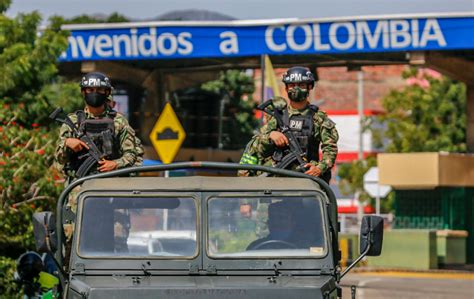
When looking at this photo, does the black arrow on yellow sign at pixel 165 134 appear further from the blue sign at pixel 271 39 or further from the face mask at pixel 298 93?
the face mask at pixel 298 93

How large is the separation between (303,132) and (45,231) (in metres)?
3.08

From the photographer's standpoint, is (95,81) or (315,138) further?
(315,138)

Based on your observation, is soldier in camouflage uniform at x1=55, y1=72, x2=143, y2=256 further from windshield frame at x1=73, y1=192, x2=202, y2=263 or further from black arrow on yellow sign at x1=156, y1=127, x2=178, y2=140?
black arrow on yellow sign at x1=156, y1=127, x2=178, y2=140

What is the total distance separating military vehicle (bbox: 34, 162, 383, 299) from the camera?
A: 28.3 ft

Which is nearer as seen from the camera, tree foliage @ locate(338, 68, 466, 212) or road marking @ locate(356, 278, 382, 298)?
road marking @ locate(356, 278, 382, 298)

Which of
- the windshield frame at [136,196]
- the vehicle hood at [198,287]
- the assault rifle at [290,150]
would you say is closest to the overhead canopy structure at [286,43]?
the assault rifle at [290,150]

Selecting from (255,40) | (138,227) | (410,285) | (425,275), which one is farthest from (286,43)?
(138,227)

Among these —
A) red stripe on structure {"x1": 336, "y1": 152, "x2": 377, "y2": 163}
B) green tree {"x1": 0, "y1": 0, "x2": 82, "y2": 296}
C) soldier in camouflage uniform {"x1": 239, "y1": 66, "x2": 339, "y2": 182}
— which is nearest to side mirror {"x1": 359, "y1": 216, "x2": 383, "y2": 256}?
soldier in camouflage uniform {"x1": 239, "y1": 66, "x2": 339, "y2": 182}

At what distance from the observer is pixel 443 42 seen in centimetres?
2595

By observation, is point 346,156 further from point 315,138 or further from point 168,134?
point 315,138

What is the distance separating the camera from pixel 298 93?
11211 millimetres

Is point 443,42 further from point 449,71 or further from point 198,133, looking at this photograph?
point 198,133

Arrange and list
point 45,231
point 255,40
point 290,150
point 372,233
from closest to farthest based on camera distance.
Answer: point 45,231 < point 372,233 < point 290,150 < point 255,40

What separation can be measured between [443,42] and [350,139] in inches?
1601
